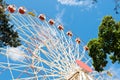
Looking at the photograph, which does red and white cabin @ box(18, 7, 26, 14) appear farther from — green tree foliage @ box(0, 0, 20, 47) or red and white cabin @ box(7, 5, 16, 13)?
green tree foliage @ box(0, 0, 20, 47)

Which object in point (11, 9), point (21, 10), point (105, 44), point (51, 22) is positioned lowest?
point (105, 44)

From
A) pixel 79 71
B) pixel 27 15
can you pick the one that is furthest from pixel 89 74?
pixel 27 15

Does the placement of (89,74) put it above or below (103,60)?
above

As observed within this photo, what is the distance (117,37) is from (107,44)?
2.40 feet

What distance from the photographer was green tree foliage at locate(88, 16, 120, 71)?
80.8 ft

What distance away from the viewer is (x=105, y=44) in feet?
81.2

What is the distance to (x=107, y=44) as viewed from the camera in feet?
81.1

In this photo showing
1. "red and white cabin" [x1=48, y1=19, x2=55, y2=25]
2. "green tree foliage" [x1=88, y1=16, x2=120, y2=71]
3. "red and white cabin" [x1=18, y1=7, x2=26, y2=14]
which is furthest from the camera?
"red and white cabin" [x1=48, y1=19, x2=55, y2=25]

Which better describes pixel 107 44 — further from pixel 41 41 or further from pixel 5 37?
pixel 41 41

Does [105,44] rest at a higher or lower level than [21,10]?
lower

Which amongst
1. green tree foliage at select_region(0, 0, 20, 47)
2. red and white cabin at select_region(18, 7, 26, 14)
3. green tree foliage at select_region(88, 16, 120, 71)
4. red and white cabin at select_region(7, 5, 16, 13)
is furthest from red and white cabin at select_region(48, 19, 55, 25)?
green tree foliage at select_region(0, 0, 20, 47)

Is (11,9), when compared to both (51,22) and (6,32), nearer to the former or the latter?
(51,22)

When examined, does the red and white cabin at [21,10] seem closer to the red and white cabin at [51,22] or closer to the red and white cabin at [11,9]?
the red and white cabin at [11,9]

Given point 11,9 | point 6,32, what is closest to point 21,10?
point 11,9
